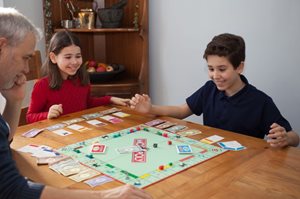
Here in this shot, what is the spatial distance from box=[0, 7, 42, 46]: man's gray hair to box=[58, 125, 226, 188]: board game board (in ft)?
1.66

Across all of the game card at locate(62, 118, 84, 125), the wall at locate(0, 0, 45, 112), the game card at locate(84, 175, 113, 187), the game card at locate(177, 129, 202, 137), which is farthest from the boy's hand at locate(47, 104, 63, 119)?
the wall at locate(0, 0, 45, 112)

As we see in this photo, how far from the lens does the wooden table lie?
1058 millimetres

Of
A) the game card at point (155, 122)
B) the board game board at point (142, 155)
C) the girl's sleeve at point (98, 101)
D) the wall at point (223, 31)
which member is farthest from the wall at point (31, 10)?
the board game board at point (142, 155)

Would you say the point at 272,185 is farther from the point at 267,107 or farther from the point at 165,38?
the point at 165,38

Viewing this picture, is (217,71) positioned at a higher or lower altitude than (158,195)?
higher

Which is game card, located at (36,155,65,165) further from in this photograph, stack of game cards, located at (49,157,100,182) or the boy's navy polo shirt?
the boy's navy polo shirt

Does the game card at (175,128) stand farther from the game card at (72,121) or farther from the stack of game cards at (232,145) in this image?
the game card at (72,121)

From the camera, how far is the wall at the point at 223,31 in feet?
7.37

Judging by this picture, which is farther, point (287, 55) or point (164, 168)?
point (287, 55)

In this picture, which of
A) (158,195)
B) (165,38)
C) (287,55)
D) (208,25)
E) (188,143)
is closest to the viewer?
(158,195)

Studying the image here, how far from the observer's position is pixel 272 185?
1.10 meters

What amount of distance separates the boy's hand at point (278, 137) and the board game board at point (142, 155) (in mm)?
212

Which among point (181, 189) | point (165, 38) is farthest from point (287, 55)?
point (181, 189)

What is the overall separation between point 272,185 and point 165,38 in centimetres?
201
